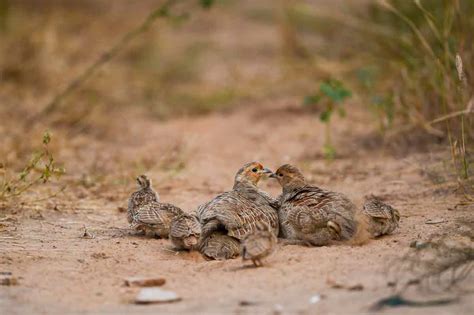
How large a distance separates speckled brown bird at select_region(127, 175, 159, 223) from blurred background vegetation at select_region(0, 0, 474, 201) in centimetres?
268

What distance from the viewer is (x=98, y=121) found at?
1354 centimetres

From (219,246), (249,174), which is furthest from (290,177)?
(219,246)

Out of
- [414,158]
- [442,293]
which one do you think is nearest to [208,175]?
[414,158]

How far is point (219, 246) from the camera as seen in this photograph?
22.5ft

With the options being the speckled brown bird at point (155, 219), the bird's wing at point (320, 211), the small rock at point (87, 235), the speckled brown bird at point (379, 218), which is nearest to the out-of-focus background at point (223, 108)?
the speckled brown bird at point (379, 218)

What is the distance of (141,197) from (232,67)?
943 cm

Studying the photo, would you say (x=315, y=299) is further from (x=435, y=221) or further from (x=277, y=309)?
(x=435, y=221)

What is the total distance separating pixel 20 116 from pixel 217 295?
27.3 feet

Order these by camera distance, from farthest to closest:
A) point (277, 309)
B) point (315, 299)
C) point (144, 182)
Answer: point (144, 182)
point (315, 299)
point (277, 309)

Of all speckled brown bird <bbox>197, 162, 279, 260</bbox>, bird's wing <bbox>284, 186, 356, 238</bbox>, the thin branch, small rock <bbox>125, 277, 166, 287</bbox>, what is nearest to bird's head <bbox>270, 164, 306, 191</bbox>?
speckled brown bird <bbox>197, 162, 279, 260</bbox>

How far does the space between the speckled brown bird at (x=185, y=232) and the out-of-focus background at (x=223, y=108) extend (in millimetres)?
309

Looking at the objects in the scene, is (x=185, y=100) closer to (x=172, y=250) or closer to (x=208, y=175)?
(x=208, y=175)

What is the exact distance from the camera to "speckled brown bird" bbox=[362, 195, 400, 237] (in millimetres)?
6910

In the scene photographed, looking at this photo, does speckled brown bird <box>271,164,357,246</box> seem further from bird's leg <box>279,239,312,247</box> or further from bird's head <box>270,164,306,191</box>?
bird's head <box>270,164,306,191</box>
